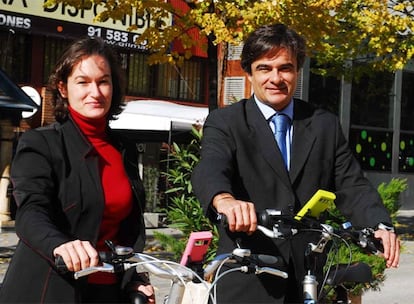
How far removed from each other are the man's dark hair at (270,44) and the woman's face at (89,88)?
643 millimetres

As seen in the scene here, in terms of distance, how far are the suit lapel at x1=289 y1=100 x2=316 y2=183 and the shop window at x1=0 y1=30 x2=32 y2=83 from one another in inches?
676

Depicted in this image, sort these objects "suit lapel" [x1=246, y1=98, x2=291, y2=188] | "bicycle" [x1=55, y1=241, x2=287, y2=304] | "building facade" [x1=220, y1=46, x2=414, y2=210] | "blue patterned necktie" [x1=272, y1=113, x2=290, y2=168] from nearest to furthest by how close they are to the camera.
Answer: "bicycle" [x1=55, y1=241, x2=287, y2=304] → "suit lapel" [x1=246, y1=98, x2=291, y2=188] → "blue patterned necktie" [x1=272, y1=113, x2=290, y2=168] → "building facade" [x1=220, y1=46, x2=414, y2=210]

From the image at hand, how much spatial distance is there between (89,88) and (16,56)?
1769cm

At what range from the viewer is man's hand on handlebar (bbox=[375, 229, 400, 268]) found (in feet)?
10.2

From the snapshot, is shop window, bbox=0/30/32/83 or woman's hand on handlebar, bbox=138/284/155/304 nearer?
woman's hand on handlebar, bbox=138/284/155/304

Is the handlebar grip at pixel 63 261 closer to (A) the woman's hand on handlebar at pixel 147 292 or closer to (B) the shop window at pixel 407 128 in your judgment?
(A) the woman's hand on handlebar at pixel 147 292

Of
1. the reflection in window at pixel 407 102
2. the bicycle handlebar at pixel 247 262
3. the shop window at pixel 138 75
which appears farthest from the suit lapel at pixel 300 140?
the reflection in window at pixel 407 102

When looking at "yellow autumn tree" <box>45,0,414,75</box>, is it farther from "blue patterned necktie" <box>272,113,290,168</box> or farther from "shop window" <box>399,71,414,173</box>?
"shop window" <box>399,71,414,173</box>

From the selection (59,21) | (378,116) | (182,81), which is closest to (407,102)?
(378,116)

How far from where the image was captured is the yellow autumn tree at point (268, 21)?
12500mm

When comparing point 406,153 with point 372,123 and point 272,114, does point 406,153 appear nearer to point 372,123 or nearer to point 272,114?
point 372,123

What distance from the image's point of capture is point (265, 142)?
11.0ft

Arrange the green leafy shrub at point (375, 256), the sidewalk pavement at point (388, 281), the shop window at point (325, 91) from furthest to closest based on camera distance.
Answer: the shop window at point (325, 91)
the sidewalk pavement at point (388, 281)
the green leafy shrub at point (375, 256)

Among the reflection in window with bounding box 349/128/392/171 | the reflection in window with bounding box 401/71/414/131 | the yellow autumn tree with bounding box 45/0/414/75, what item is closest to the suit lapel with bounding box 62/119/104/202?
the yellow autumn tree with bounding box 45/0/414/75
